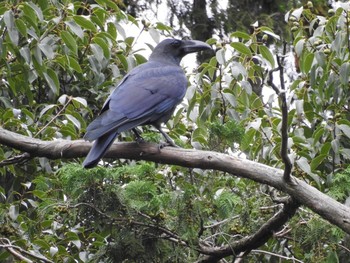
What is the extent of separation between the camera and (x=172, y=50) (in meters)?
5.86

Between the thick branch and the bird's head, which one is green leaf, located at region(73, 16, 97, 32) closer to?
the bird's head

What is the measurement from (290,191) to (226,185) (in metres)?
0.81

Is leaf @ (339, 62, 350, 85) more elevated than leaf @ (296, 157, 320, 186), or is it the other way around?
leaf @ (339, 62, 350, 85)

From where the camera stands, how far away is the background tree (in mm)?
4191

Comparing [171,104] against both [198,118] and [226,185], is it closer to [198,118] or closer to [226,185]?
[198,118]

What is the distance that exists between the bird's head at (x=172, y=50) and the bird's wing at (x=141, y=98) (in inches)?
6.6

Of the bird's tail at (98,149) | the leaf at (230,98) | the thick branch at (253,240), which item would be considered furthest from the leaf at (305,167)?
the bird's tail at (98,149)

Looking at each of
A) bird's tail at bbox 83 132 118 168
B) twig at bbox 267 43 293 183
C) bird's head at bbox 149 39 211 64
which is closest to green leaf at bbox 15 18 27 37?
bird's tail at bbox 83 132 118 168

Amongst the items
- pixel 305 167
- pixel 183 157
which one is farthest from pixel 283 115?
pixel 305 167

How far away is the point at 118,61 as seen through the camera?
6.17 metres

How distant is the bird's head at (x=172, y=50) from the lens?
581cm

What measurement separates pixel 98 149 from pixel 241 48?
1.29 meters

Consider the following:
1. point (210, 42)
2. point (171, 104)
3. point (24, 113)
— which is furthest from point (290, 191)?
point (24, 113)

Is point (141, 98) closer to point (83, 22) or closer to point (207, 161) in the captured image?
point (83, 22)
